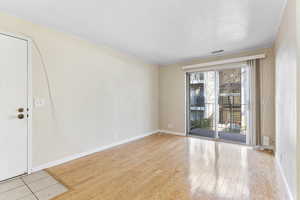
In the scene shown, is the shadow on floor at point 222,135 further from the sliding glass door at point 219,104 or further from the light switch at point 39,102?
the light switch at point 39,102

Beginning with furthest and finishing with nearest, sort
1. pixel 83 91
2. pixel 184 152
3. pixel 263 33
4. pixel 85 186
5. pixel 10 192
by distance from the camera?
1. pixel 184 152
2. pixel 83 91
3. pixel 263 33
4. pixel 85 186
5. pixel 10 192

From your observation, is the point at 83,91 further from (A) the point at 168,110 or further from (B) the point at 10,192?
(A) the point at 168,110

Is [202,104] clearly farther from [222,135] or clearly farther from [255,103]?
[255,103]

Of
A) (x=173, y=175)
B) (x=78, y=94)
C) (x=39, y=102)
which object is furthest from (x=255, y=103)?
(x=39, y=102)

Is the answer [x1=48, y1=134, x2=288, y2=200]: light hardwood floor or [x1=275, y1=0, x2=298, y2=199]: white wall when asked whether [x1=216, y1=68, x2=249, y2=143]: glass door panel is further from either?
[x1=275, y1=0, x2=298, y2=199]: white wall

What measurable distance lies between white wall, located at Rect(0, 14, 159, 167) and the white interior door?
14cm

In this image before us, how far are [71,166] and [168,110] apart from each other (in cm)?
330

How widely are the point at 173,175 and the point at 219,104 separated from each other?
108 inches

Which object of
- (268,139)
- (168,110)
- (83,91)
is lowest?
(268,139)

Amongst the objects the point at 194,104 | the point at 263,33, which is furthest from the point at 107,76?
the point at 263,33

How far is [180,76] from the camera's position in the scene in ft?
15.6

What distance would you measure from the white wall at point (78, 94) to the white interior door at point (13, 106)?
14 centimetres

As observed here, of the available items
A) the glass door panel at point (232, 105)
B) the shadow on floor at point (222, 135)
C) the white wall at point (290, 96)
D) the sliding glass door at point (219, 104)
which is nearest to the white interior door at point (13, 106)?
the white wall at point (290, 96)

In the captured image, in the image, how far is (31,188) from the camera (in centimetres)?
195
